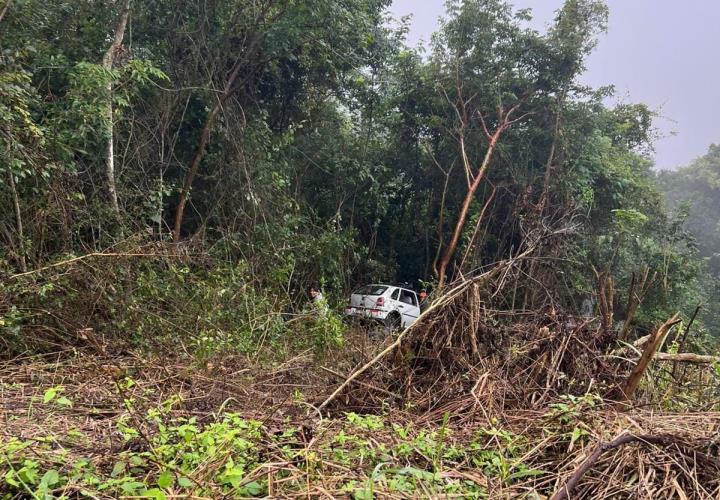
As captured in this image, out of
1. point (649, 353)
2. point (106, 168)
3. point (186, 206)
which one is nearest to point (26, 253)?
point (106, 168)

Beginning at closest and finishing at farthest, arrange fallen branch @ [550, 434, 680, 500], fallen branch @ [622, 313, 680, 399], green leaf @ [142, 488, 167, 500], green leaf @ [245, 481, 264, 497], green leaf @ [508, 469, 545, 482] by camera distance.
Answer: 1. green leaf @ [142, 488, 167, 500]
2. green leaf @ [245, 481, 264, 497]
3. fallen branch @ [550, 434, 680, 500]
4. green leaf @ [508, 469, 545, 482]
5. fallen branch @ [622, 313, 680, 399]

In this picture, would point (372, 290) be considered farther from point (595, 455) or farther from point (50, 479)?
point (50, 479)

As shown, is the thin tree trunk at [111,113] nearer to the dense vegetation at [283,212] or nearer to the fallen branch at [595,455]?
the dense vegetation at [283,212]

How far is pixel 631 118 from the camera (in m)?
15.9

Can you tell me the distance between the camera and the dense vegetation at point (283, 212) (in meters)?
2.89

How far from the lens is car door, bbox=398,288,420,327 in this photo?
11748 millimetres

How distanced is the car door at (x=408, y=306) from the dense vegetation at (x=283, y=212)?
4.62ft

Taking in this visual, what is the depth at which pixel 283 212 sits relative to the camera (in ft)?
34.4

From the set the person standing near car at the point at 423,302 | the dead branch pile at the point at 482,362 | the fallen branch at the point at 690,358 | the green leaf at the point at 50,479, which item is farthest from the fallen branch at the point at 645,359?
the green leaf at the point at 50,479

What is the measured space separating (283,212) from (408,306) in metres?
3.89

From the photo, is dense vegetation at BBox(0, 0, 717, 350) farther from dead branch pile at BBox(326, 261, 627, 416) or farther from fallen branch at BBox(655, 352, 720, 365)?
fallen branch at BBox(655, 352, 720, 365)

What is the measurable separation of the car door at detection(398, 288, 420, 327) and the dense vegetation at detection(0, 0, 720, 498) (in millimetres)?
1408

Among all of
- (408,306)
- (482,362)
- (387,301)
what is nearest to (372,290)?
(387,301)

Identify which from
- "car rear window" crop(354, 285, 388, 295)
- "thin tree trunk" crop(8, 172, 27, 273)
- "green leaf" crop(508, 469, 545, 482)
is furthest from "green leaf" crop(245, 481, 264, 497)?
"car rear window" crop(354, 285, 388, 295)
